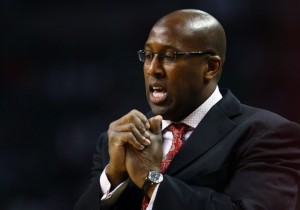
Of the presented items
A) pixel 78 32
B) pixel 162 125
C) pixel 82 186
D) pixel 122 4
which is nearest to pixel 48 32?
pixel 78 32

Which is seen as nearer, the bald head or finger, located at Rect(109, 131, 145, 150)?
finger, located at Rect(109, 131, 145, 150)

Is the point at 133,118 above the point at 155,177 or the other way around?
above

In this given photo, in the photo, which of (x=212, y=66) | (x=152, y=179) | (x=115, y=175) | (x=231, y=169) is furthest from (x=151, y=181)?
(x=212, y=66)

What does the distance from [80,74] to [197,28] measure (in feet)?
4.33

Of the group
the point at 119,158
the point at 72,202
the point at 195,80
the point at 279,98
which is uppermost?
the point at 195,80

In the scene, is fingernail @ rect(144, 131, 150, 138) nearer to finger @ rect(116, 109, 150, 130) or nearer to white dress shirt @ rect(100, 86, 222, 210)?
finger @ rect(116, 109, 150, 130)

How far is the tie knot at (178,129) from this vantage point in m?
2.05

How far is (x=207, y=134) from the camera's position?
2.00 meters

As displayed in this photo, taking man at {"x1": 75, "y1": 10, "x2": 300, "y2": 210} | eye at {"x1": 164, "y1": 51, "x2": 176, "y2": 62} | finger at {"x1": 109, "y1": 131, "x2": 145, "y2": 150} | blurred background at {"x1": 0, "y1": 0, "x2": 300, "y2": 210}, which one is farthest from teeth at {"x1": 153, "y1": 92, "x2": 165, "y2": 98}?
blurred background at {"x1": 0, "y1": 0, "x2": 300, "y2": 210}

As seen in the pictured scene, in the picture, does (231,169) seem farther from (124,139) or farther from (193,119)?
(124,139)

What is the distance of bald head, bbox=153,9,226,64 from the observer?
2.03 m

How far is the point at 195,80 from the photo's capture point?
2059mm

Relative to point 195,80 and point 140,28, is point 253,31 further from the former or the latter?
point 195,80

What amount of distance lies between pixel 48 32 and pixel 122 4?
0.39m
